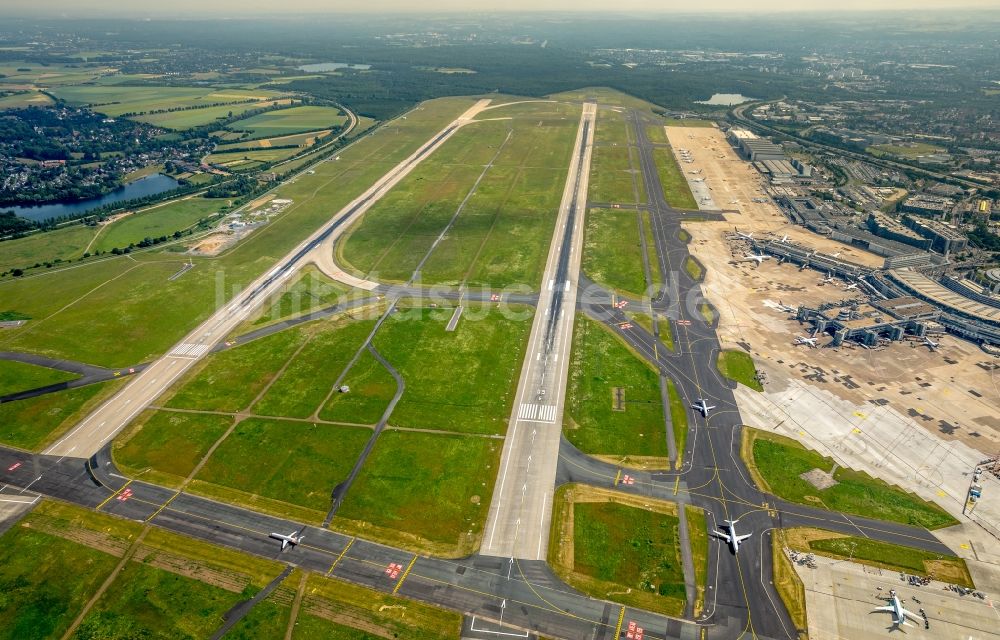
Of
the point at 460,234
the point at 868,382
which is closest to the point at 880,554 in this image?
the point at 868,382

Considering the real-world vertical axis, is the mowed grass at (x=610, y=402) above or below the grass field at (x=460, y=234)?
below

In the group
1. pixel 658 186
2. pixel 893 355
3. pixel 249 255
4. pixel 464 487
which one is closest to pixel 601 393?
pixel 464 487

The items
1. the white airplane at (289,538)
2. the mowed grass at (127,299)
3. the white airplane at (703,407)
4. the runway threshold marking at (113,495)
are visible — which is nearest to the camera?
the white airplane at (289,538)

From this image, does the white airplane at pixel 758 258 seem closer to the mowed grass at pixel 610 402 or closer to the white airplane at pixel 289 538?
the mowed grass at pixel 610 402

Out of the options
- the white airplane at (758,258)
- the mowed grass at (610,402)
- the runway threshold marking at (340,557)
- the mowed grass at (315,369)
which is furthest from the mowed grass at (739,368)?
the mowed grass at (315,369)

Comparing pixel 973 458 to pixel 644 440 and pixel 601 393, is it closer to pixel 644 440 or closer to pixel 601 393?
pixel 644 440

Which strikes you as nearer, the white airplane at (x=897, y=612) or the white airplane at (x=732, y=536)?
the white airplane at (x=897, y=612)
